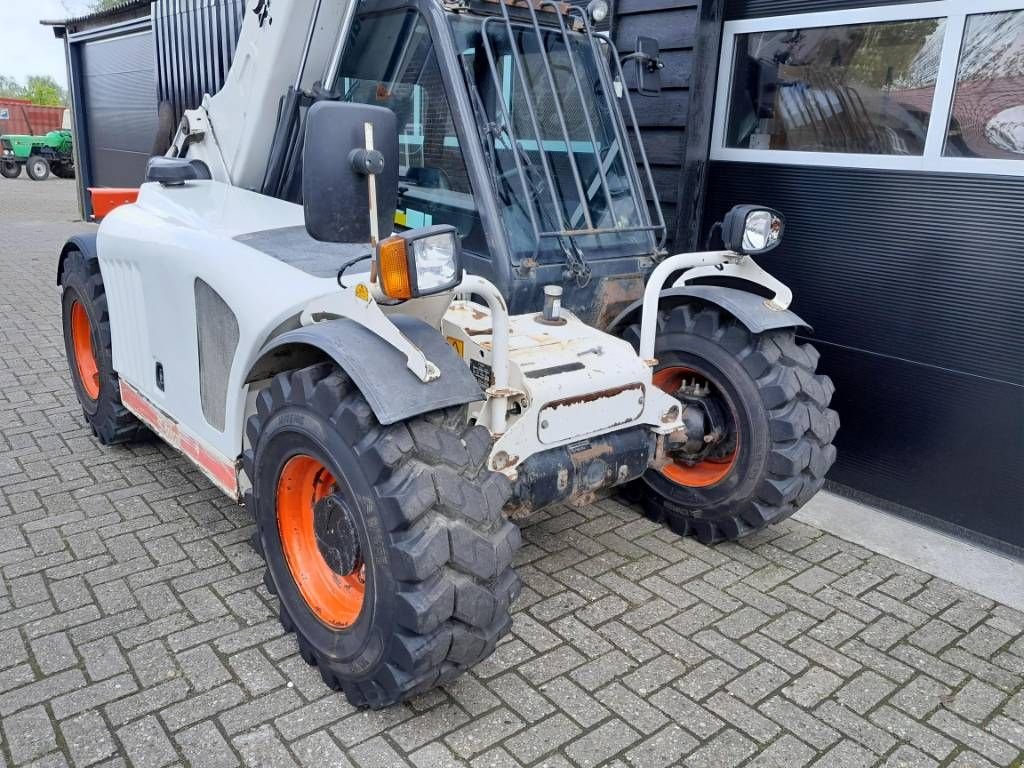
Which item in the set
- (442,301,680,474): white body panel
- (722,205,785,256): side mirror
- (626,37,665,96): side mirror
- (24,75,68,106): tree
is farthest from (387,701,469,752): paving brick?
(24,75,68,106): tree

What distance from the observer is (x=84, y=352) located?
5.19 meters

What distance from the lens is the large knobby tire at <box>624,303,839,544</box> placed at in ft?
11.6

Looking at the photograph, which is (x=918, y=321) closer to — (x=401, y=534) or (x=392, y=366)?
(x=392, y=366)

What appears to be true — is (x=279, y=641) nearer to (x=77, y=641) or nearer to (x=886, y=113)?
(x=77, y=641)

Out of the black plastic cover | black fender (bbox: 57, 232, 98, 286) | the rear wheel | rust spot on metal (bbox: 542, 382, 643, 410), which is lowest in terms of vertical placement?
the rear wheel

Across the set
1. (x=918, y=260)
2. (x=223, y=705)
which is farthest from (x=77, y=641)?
(x=918, y=260)

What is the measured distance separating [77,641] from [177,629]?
339 mm

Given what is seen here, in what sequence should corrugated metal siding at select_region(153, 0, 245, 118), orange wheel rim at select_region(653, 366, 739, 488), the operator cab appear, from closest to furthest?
the operator cab, orange wheel rim at select_region(653, 366, 739, 488), corrugated metal siding at select_region(153, 0, 245, 118)

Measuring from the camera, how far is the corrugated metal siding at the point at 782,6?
4.37 metres

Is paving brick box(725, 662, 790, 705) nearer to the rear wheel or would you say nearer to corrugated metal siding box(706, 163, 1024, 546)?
corrugated metal siding box(706, 163, 1024, 546)

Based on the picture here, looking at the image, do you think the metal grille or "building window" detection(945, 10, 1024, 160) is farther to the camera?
"building window" detection(945, 10, 1024, 160)

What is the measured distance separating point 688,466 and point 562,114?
1.71 m

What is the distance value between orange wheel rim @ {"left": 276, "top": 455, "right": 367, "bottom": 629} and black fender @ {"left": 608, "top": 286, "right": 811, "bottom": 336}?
147cm

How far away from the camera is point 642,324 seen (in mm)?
3414
